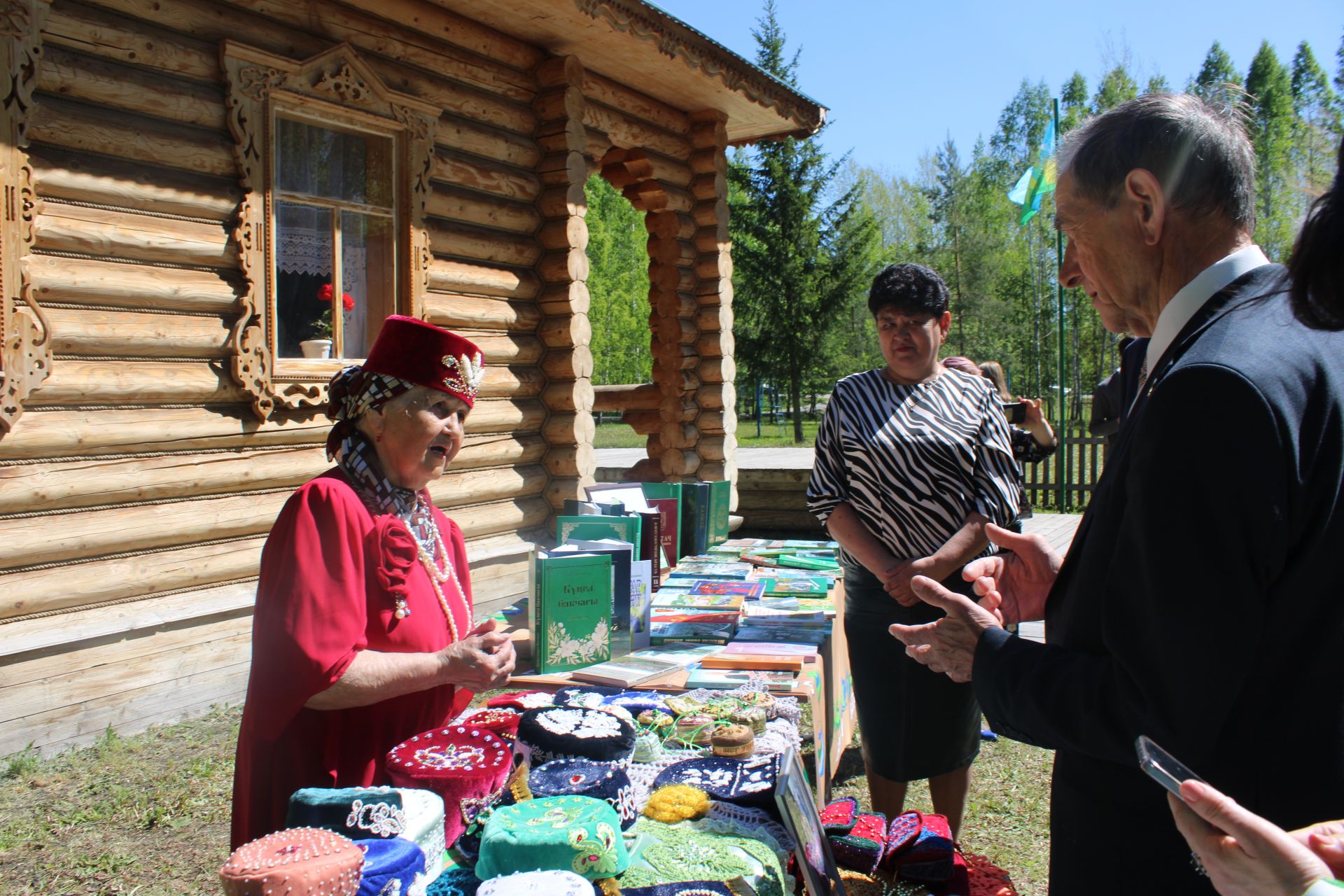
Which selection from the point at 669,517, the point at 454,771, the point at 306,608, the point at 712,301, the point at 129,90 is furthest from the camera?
the point at 712,301

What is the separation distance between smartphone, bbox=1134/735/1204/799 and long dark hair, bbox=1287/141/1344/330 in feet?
1.82

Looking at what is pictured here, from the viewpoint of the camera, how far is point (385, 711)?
2088mm

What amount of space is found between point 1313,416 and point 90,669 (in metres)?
5.02

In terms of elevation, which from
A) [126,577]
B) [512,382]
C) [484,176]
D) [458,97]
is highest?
[458,97]

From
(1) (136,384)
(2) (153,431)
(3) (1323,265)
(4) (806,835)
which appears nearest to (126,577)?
(2) (153,431)

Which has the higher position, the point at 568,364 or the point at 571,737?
the point at 568,364

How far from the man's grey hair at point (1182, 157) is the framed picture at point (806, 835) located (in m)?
1.11

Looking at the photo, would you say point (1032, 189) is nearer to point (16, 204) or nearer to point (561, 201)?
point (561, 201)

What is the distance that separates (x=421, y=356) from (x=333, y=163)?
168 inches

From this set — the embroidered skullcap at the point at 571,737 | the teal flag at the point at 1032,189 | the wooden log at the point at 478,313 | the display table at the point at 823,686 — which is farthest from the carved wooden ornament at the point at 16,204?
the teal flag at the point at 1032,189

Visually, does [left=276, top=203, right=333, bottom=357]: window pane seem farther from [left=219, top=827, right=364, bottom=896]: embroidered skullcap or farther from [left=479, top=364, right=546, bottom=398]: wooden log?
[left=219, top=827, right=364, bottom=896]: embroidered skullcap

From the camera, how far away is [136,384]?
4.69m

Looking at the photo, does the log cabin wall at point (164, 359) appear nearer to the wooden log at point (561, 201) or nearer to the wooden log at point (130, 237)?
the wooden log at point (130, 237)

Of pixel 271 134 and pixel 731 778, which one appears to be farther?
pixel 271 134
